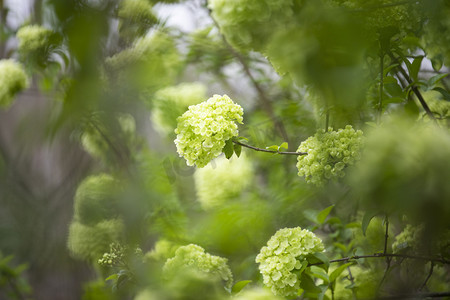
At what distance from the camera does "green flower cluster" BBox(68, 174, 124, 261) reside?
1.42ft

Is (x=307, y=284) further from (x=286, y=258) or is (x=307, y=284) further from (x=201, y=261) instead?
(x=201, y=261)

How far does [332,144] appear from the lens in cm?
51

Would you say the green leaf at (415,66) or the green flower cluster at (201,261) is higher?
the green leaf at (415,66)

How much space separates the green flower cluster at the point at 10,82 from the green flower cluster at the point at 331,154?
85 centimetres

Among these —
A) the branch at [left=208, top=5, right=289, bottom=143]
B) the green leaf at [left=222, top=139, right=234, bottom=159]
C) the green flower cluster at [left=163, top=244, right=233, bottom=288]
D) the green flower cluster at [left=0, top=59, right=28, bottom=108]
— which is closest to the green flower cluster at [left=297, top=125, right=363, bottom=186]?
the green leaf at [left=222, top=139, right=234, bottom=159]

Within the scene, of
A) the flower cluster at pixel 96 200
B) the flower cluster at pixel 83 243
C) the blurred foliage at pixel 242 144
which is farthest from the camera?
the flower cluster at pixel 83 243

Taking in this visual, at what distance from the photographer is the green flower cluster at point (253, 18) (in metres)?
0.33

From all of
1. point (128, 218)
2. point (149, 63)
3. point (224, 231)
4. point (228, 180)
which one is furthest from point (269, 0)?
point (228, 180)

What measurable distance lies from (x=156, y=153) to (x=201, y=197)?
0.19 m

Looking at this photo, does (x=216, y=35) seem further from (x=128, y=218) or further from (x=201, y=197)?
(x=128, y=218)

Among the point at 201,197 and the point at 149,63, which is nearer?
the point at 149,63

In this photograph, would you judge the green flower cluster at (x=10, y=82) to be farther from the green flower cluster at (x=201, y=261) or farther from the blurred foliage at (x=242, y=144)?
the green flower cluster at (x=201, y=261)

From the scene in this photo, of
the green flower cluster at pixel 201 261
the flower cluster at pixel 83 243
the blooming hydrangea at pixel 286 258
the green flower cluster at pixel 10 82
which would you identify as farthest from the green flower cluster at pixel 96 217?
the green flower cluster at pixel 10 82

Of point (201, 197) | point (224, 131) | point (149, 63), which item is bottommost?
point (201, 197)
